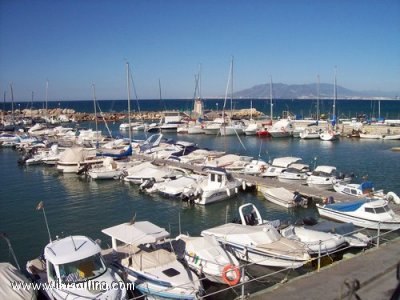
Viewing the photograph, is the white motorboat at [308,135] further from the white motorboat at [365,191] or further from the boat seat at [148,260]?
the boat seat at [148,260]

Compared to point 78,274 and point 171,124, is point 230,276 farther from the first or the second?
point 171,124

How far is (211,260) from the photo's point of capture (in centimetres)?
1519

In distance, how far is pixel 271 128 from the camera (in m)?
71.9

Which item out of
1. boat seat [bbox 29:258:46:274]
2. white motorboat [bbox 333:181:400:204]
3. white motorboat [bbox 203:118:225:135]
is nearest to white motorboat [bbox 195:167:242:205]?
white motorboat [bbox 333:181:400:204]

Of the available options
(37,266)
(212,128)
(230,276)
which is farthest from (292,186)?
(212,128)

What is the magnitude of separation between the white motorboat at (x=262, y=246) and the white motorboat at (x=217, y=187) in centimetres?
1019

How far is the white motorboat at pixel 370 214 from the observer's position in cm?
2077

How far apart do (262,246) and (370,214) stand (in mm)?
8028

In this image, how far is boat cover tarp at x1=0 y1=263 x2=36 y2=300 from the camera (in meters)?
11.5

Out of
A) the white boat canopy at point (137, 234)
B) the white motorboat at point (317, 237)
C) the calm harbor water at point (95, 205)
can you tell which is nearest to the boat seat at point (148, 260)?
the white boat canopy at point (137, 234)

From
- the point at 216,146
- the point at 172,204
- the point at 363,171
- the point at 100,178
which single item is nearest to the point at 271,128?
the point at 216,146

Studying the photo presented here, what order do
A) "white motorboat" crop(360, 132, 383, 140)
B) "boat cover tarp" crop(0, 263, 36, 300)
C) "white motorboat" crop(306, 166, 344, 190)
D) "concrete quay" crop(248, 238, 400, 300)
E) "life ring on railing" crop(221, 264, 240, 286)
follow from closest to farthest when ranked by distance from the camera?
"concrete quay" crop(248, 238, 400, 300) < "boat cover tarp" crop(0, 263, 36, 300) < "life ring on railing" crop(221, 264, 240, 286) < "white motorboat" crop(306, 166, 344, 190) < "white motorboat" crop(360, 132, 383, 140)

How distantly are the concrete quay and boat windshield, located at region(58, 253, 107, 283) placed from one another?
539cm

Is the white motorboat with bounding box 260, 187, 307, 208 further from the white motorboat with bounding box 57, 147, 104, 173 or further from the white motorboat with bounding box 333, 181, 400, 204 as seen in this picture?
the white motorboat with bounding box 57, 147, 104, 173
